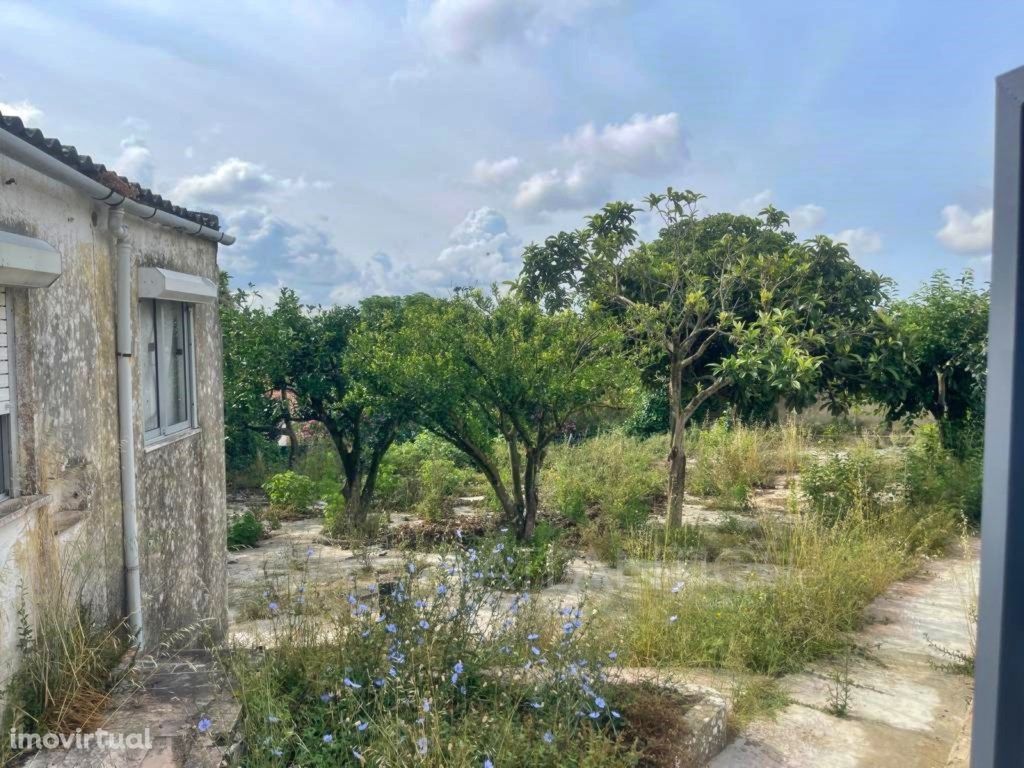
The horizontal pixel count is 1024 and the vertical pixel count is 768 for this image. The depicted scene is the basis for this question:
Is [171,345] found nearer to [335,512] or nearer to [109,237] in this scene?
[109,237]

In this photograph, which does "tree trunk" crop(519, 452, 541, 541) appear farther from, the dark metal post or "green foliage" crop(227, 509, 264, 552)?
the dark metal post

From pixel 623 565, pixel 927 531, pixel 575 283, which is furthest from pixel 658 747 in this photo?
pixel 575 283

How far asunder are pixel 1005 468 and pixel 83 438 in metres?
4.34

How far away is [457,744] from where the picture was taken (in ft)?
10.8

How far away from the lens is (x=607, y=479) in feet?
40.6

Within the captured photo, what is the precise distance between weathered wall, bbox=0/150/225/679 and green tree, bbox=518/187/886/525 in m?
5.98

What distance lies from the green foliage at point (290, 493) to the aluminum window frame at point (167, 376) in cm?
636

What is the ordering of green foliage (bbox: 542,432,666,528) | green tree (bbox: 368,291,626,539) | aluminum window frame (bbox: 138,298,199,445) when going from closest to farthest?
aluminum window frame (bbox: 138,298,199,445), green tree (bbox: 368,291,626,539), green foliage (bbox: 542,432,666,528)

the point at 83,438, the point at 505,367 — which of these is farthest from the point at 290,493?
the point at 83,438

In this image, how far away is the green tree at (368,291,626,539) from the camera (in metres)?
8.80

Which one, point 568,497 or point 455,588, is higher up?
point 455,588

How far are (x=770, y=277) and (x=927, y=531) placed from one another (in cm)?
359

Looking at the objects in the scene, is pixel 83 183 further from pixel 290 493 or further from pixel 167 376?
pixel 290 493
